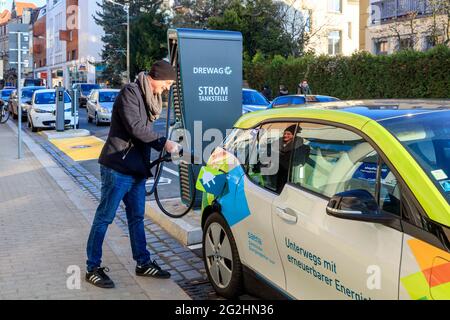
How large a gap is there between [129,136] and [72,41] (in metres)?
69.7

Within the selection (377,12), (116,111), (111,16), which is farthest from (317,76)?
(111,16)

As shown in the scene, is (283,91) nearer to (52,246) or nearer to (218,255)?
(52,246)

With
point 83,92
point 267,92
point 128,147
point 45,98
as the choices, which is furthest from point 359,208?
point 83,92

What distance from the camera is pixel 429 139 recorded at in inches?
119

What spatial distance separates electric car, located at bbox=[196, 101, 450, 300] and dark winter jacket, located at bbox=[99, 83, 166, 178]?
0.67 meters

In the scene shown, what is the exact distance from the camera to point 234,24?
1356 inches

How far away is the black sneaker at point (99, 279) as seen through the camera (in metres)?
4.67

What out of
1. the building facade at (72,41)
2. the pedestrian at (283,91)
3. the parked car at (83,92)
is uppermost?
the building facade at (72,41)

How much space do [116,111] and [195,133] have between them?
2.37 meters

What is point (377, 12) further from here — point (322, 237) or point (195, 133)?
point (322, 237)

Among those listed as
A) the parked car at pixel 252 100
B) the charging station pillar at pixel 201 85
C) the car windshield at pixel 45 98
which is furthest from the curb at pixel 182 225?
the car windshield at pixel 45 98

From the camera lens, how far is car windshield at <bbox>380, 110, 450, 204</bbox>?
2.78m

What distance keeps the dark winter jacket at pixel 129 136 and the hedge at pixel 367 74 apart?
17.3 m

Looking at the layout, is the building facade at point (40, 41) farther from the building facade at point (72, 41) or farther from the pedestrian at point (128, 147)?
the pedestrian at point (128, 147)
